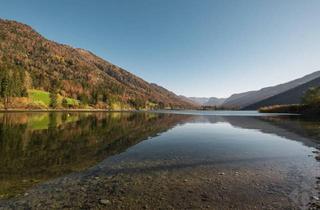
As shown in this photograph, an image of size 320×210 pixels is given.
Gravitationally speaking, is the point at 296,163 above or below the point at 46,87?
below

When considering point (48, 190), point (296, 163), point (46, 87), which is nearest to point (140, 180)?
point (48, 190)

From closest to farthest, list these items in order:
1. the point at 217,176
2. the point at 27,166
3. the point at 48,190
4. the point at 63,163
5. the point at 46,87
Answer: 1. the point at 48,190
2. the point at 217,176
3. the point at 27,166
4. the point at 63,163
5. the point at 46,87

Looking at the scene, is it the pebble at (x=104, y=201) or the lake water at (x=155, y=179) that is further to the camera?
the lake water at (x=155, y=179)

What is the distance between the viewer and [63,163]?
1619cm

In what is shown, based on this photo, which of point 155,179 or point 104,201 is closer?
point 104,201

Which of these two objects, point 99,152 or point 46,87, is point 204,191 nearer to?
point 99,152

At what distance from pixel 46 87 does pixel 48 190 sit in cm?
20944

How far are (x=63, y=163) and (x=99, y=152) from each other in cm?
458

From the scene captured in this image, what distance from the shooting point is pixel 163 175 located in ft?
44.6

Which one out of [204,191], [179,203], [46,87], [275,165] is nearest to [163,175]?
[204,191]

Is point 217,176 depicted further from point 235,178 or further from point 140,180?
point 140,180

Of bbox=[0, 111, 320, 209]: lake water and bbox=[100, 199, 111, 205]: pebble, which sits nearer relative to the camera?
bbox=[100, 199, 111, 205]: pebble

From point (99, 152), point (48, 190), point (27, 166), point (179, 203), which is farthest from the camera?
point (99, 152)

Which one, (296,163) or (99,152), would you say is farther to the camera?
(99,152)
